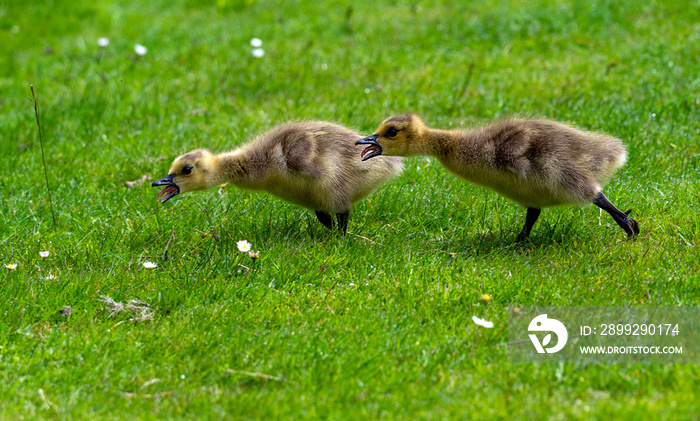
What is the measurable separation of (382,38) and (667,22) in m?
3.95

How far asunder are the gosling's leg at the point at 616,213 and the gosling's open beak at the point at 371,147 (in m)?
1.70

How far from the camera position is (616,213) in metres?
6.00

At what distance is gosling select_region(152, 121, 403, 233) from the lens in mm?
6301

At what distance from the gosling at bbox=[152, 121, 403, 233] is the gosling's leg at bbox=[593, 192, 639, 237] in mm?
1710

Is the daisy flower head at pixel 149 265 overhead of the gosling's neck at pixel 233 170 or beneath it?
beneath

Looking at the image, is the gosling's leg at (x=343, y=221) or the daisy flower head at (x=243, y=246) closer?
the daisy flower head at (x=243, y=246)

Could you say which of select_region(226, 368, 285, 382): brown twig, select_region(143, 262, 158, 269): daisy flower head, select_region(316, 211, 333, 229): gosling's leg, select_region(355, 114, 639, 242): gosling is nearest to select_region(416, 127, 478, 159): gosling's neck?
select_region(355, 114, 639, 242): gosling

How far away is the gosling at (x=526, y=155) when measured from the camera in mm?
5836

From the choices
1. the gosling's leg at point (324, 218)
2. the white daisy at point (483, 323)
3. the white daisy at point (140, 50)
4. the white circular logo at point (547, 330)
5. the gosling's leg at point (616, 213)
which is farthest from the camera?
the white daisy at point (140, 50)

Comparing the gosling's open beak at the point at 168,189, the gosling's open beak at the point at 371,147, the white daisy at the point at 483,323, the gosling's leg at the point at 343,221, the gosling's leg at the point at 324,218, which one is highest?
the gosling's open beak at the point at 371,147

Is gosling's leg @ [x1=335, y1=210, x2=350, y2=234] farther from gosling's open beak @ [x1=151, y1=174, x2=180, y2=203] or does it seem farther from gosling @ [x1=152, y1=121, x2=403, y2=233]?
gosling's open beak @ [x1=151, y1=174, x2=180, y2=203]

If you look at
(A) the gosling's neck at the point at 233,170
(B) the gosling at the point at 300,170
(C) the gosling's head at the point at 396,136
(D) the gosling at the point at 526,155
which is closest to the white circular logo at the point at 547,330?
(D) the gosling at the point at 526,155

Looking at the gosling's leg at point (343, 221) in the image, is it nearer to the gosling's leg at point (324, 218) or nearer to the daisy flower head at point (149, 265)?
the gosling's leg at point (324, 218)

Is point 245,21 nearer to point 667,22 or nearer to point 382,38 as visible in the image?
point 382,38
